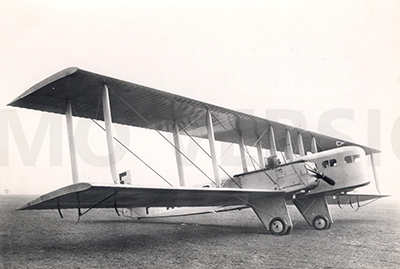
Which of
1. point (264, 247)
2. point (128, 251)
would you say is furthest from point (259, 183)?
point (128, 251)

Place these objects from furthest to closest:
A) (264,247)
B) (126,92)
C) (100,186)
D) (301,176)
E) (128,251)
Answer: (301,176), (126,92), (264,247), (128,251), (100,186)

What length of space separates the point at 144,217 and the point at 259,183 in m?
5.51

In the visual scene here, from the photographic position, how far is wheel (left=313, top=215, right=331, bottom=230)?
11.2 meters

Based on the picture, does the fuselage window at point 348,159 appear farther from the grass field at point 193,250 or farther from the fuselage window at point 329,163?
the grass field at point 193,250

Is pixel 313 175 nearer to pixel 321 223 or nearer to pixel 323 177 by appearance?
pixel 323 177

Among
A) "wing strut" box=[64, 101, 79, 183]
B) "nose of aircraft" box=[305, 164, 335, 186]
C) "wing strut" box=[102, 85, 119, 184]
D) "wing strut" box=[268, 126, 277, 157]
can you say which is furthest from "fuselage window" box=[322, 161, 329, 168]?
"wing strut" box=[64, 101, 79, 183]

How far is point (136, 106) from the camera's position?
9055 mm

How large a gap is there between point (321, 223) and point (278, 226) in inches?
111

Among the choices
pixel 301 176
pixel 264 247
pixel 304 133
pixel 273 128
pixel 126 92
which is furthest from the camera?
pixel 304 133

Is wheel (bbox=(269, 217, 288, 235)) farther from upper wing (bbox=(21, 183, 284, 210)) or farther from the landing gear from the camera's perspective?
upper wing (bbox=(21, 183, 284, 210))

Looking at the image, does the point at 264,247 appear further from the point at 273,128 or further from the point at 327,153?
the point at 273,128

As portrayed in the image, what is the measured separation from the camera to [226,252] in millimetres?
6766

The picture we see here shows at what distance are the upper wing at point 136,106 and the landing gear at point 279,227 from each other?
3400 millimetres

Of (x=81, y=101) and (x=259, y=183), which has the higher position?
(x=81, y=101)
